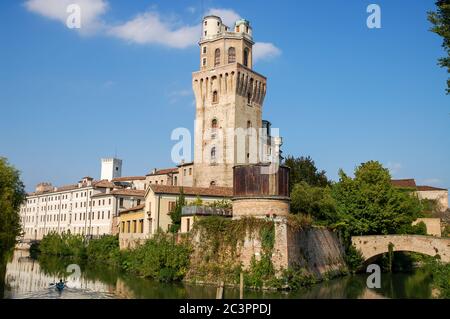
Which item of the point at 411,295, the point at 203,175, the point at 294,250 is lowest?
the point at 411,295

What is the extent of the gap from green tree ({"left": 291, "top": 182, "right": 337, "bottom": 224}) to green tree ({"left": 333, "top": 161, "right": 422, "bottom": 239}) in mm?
811

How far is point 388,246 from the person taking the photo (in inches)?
1453

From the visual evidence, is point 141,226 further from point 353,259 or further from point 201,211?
point 353,259

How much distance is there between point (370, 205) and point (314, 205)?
4854mm

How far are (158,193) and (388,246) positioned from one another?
1893 centimetres

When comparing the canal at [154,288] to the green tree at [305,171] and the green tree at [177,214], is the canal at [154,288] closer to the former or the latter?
the green tree at [177,214]

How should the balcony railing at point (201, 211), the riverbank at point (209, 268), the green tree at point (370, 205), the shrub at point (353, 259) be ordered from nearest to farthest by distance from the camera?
the riverbank at point (209, 268)
the balcony railing at point (201, 211)
the shrub at point (353, 259)
the green tree at point (370, 205)

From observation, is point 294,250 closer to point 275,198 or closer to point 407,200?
point 275,198

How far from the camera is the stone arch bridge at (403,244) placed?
112ft

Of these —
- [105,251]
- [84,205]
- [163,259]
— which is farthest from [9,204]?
[84,205]

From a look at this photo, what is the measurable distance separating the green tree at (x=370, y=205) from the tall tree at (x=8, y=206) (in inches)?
978

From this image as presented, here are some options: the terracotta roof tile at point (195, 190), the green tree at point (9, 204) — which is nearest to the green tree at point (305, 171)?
the terracotta roof tile at point (195, 190)

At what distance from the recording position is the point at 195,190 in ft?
140
